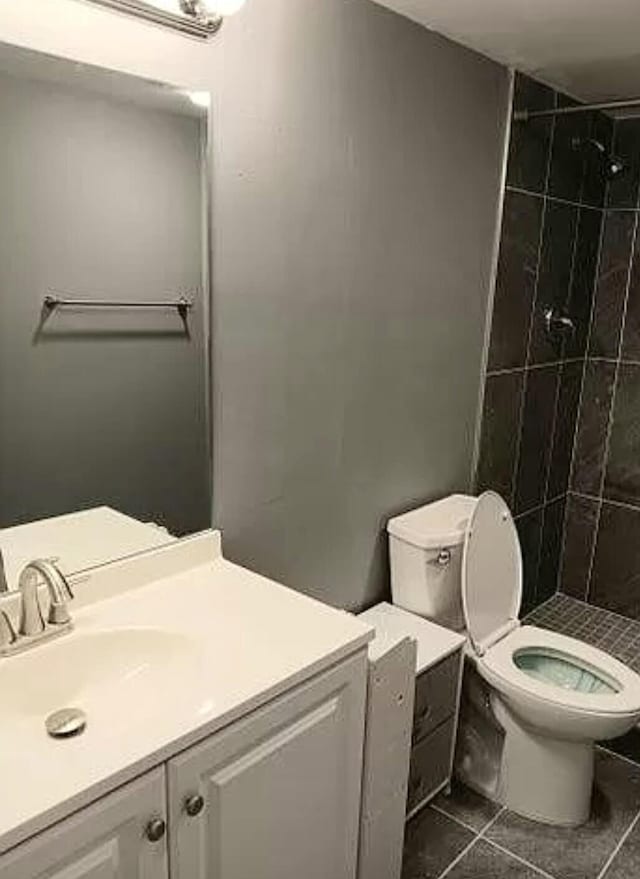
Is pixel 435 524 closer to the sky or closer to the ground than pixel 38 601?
closer to the ground

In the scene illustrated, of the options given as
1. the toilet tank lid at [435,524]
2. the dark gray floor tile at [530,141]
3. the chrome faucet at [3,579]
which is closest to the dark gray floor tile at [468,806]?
the toilet tank lid at [435,524]

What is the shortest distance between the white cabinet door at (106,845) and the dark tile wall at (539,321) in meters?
1.71

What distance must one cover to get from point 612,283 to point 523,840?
2.06 metres

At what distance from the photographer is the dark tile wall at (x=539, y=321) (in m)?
2.36

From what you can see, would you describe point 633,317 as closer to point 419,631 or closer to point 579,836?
point 419,631

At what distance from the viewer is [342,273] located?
182 cm

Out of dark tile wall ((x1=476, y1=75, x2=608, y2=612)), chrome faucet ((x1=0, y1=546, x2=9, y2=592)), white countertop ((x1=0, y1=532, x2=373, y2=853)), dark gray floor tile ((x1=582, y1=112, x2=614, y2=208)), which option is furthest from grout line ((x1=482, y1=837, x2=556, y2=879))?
dark gray floor tile ((x1=582, y1=112, x2=614, y2=208))

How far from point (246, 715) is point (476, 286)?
158cm

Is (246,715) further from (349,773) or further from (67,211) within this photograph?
(67,211)

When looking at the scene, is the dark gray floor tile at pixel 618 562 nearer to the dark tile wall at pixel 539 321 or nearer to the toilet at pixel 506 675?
the dark tile wall at pixel 539 321

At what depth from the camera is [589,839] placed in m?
1.99

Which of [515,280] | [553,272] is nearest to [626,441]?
[553,272]

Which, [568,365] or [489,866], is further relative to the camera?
[568,365]

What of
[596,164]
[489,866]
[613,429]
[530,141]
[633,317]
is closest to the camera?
[489,866]
